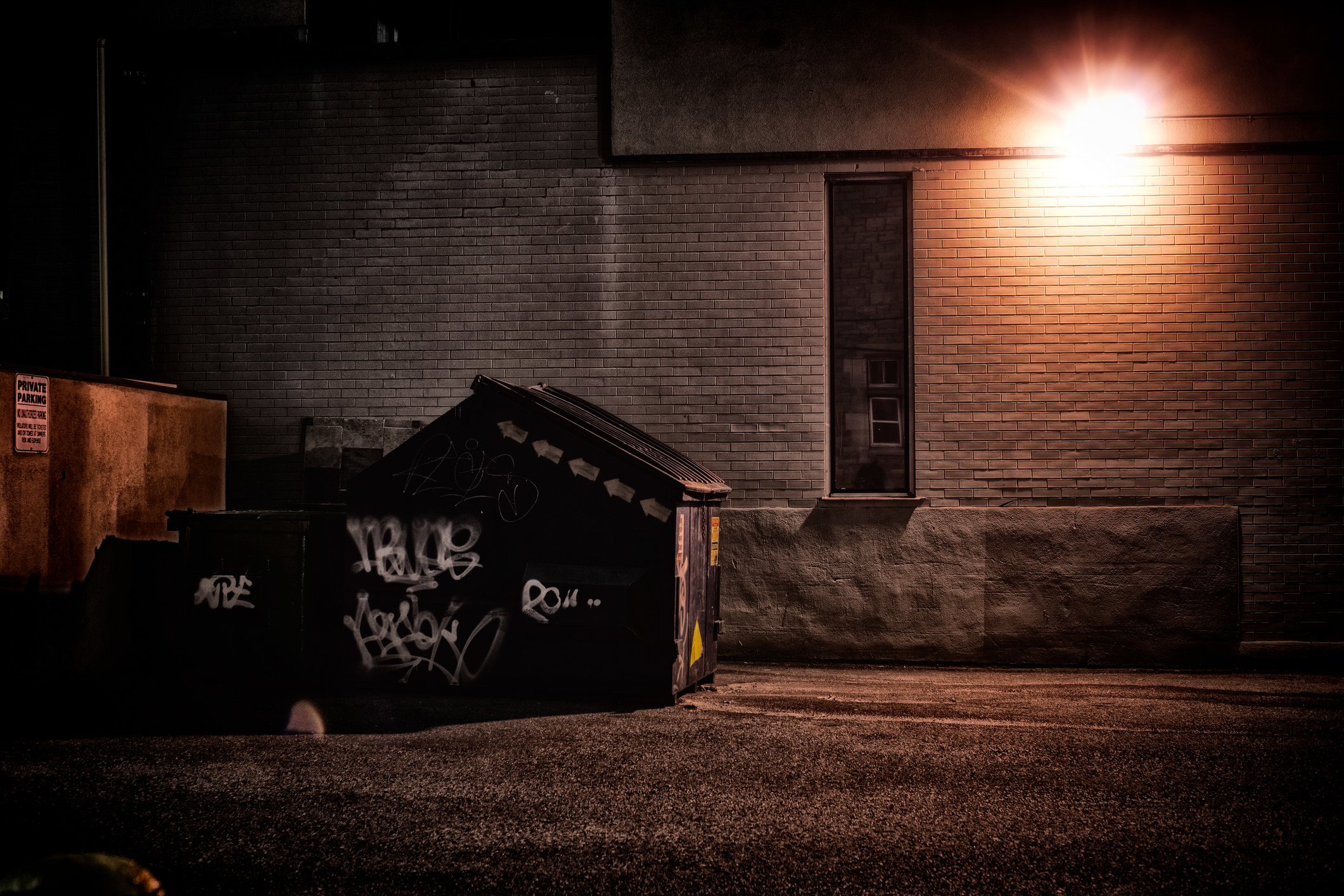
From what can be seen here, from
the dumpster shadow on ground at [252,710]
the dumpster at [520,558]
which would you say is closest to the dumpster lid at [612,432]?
the dumpster at [520,558]

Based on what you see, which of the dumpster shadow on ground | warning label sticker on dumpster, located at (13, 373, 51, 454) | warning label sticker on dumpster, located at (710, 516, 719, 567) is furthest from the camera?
warning label sticker on dumpster, located at (710, 516, 719, 567)

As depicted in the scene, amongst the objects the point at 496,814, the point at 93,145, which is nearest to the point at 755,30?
the point at 93,145

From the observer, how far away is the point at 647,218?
8359mm

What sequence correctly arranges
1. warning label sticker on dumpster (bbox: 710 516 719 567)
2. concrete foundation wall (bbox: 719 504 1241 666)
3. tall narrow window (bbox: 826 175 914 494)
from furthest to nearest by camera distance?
tall narrow window (bbox: 826 175 914 494), concrete foundation wall (bbox: 719 504 1241 666), warning label sticker on dumpster (bbox: 710 516 719 567)

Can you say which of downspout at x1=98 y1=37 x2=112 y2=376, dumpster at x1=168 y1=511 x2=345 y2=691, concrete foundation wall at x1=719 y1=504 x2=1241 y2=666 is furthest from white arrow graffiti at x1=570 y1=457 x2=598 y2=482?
downspout at x1=98 y1=37 x2=112 y2=376

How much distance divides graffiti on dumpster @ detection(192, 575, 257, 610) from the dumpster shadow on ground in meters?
0.59

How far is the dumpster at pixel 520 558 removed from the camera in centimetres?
579

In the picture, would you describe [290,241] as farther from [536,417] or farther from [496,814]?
[496,814]

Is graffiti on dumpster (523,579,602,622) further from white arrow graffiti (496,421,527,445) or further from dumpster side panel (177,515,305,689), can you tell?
dumpster side panel (177,515,305,689)

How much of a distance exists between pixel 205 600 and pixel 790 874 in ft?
15.0

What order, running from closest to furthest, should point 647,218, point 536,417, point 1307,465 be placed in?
point 536,417 → point 1307,465 → point 647,218

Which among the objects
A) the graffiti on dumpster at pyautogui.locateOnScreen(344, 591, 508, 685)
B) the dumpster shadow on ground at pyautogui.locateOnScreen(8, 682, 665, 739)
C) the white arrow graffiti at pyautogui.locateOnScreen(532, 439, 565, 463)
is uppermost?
the white arrow graffiti at pyautogui.locateOnScreen(532, 439, 565, 463)

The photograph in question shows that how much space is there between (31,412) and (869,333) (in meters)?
6.32

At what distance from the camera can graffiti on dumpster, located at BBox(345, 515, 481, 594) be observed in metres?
5.98
